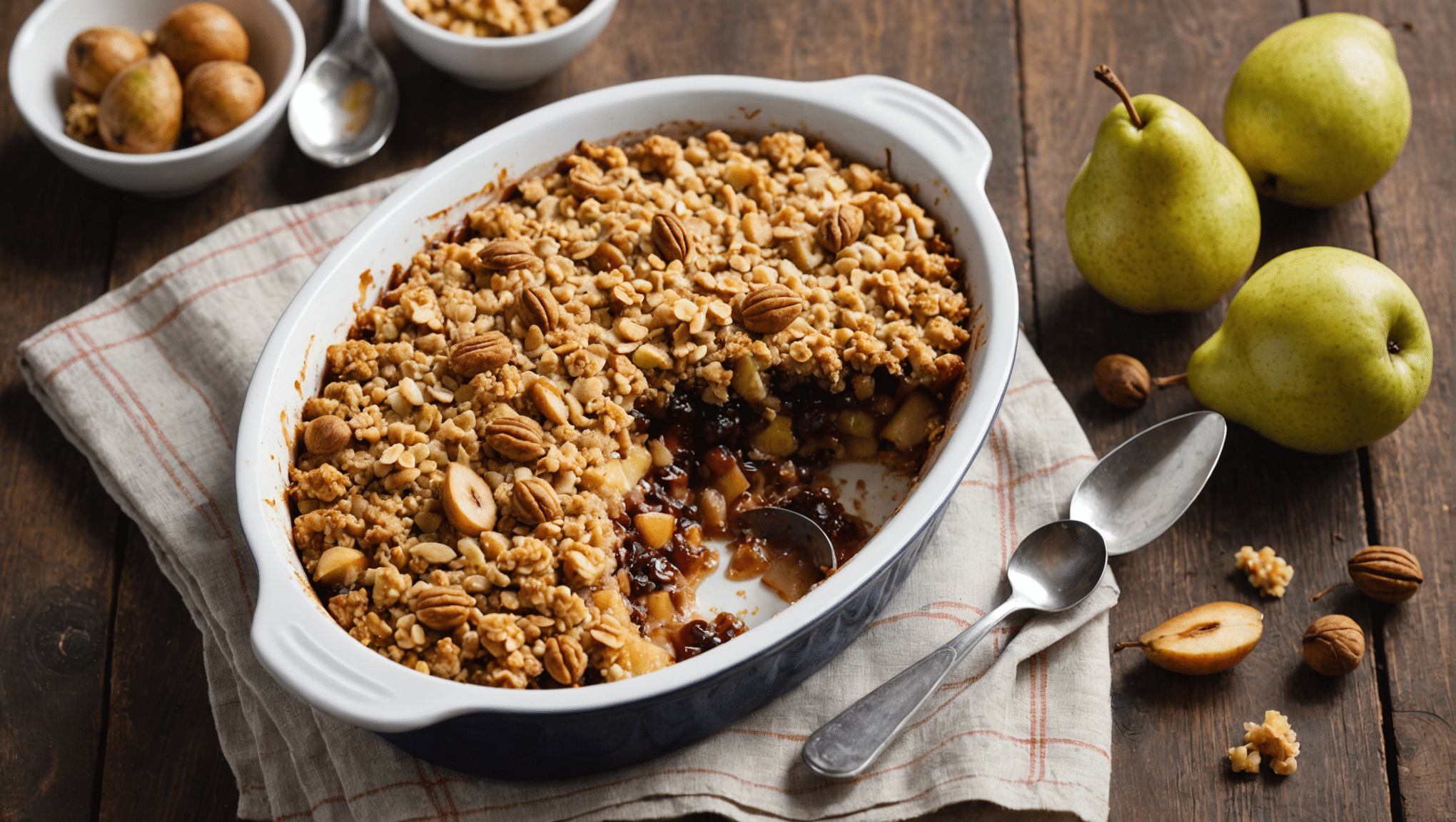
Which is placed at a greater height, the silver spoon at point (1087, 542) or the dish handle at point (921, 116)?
the dish handle at point (921, 116)

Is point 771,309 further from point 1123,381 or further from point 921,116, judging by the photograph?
point 1123,381

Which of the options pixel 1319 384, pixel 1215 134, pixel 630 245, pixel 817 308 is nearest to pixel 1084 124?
pixel 1215 134

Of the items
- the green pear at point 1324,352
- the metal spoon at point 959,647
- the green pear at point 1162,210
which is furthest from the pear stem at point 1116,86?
the metal spoon at point 959,647

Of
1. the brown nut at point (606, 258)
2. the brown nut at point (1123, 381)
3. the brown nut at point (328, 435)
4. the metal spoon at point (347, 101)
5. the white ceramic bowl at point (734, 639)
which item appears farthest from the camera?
the metal spoon at point (347, 101)

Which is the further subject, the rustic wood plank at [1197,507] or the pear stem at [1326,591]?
Result: the pear stem at [1326,591]

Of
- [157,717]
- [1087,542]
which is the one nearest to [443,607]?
[157,717]

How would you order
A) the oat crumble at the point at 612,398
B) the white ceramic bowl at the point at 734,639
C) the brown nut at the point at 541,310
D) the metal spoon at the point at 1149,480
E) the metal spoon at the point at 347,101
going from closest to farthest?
the white ceramic bowl at the point at 734,639, the oat crumble at the point at 612,398, the brown nut at the point at 541,310, the metal spoon at the point at 1149,480, the metal spoon at the point at 347,101

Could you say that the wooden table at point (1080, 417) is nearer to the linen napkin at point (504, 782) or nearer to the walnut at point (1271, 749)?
the walnut at point (1271, 749)
